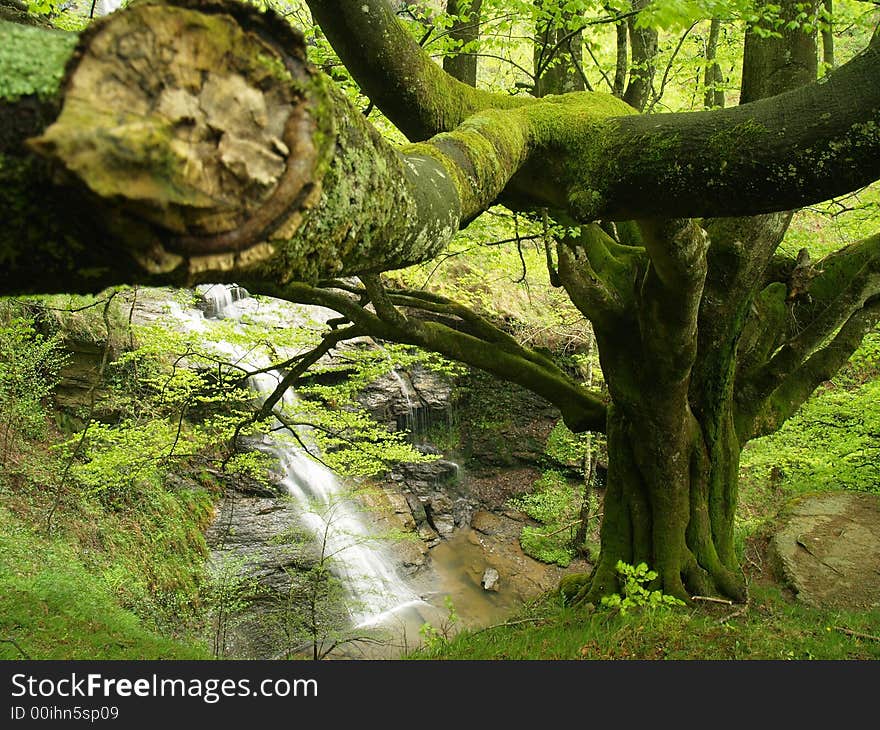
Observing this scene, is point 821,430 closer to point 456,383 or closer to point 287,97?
point 456,383

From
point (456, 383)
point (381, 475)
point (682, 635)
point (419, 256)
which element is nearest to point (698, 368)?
point (682, 635)

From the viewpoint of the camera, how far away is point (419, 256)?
5.37 feet

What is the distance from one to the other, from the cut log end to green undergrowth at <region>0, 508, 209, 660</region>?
6040mm

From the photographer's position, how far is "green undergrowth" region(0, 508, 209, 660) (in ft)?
19.2

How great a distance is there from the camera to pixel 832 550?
8.03 meters

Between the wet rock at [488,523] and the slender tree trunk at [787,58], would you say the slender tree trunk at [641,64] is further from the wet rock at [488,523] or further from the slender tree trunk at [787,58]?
the wet rock at [488,523]

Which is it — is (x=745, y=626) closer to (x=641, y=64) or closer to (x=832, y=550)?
(x=832, y=550)

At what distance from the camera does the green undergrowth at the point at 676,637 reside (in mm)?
4246

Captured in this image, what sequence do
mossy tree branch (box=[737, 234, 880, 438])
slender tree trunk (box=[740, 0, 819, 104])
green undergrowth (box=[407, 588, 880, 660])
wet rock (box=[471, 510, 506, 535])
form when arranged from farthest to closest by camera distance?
wet rock (box=[471, 510, 506, 535]) → mossy tree branch (box=[737, 234, 880, 438]) → slender tree trunk (box=[740, 0, 819, 104]) → green undergrowth (box=[407, 588, 880, 660])

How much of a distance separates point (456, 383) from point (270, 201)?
1654 cm

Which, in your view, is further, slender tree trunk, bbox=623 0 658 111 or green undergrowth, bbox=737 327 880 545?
green undergrowth, bbox=737 327 880 545

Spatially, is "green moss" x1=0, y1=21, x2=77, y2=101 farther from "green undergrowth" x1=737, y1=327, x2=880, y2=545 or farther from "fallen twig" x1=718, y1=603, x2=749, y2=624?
"green undergrowth" x1=737, y1=327, x2=880, y2=545

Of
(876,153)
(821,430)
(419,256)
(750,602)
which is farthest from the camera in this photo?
(821,430)

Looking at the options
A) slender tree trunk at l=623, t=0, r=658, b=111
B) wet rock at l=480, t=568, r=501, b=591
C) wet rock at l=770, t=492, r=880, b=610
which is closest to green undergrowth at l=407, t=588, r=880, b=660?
wet rock at l=770, t=492, r=880, b=610
